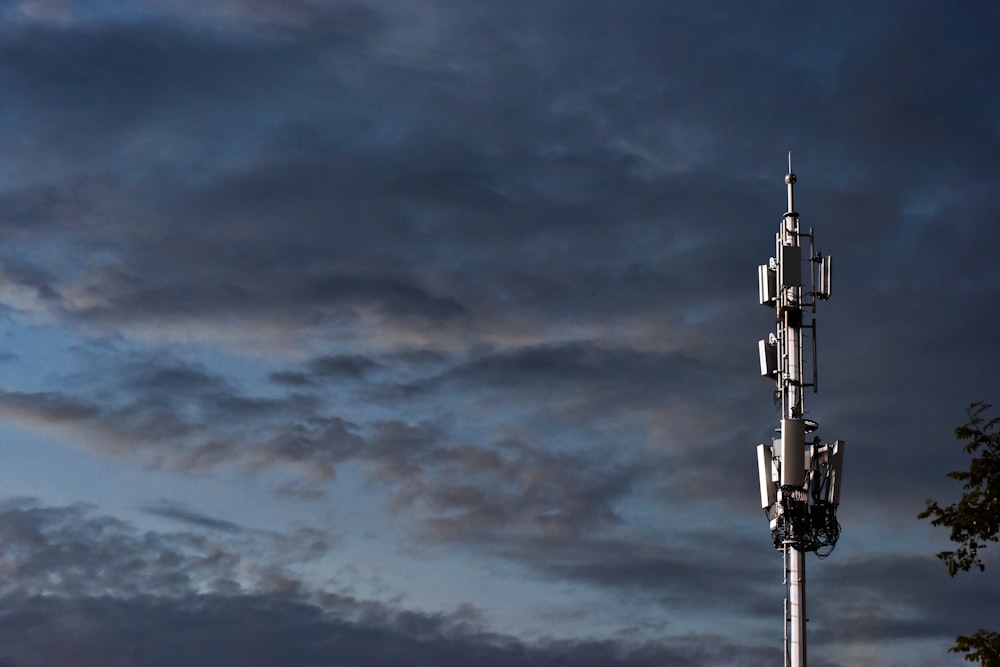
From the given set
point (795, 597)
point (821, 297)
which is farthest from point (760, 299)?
point (795, 597)

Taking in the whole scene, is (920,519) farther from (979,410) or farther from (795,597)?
(795,597)

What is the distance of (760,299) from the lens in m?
80.3

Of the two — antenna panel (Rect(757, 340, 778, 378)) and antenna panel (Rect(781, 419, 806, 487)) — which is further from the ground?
antenna panel (Rect(757, 340, 778, 378))

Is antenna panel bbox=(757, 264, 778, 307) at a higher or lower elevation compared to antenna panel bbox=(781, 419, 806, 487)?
higher

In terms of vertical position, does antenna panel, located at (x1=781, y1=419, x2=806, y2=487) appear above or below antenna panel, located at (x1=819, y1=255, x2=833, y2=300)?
below

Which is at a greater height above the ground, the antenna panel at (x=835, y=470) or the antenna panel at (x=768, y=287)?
the antenna panel at (x=768, y=287)

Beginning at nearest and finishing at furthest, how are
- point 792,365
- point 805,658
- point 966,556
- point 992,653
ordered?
point 992,653
point 966,556
point 805,658
point 792,365

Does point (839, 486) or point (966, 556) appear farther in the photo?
point (839, 486)

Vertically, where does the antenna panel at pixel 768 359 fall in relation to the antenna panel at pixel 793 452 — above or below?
above

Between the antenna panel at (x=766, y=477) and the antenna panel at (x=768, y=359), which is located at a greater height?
the antenna panel at (x=768, y=359)

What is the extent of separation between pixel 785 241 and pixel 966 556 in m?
26.8

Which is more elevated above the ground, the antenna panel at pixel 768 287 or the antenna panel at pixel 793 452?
the antenna panel at pixel 768 287

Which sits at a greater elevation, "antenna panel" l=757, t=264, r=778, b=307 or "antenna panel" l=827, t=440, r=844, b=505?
"antenna panel" l=757, t=264, r=778, b=307

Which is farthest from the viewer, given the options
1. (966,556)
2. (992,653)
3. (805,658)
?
(805,658)
